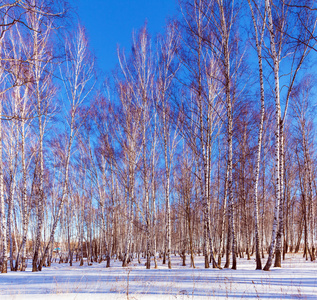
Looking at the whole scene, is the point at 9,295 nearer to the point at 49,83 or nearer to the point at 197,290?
the point at 197,290

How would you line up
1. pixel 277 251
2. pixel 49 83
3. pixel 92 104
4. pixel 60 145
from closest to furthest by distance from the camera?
pixel 277 251 < pixel 49 83 < pixel 92 104 < pixel 60 145

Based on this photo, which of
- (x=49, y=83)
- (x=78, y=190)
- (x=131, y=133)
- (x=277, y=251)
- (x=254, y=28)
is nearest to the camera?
(x=277, y=251)

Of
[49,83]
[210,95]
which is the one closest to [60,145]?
[49,83]

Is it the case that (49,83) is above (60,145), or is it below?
above

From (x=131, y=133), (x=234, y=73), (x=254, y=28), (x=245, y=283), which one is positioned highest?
(x=254, y=28)

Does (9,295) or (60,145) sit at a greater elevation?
(60,145)

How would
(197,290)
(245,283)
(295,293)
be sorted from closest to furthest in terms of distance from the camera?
(295,293), (197,290), (245,283)

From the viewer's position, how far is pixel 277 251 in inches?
366

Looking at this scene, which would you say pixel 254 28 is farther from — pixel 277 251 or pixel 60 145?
pixel 60 145

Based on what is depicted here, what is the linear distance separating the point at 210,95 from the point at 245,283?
8501 mm

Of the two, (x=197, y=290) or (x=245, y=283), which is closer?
(x=197, y=290)

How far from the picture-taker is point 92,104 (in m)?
16.0

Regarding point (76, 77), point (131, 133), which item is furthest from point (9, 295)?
point (76, 77)

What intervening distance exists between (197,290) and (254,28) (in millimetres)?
9811
